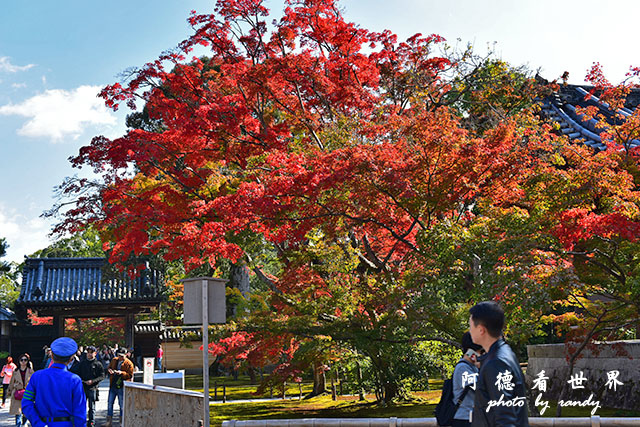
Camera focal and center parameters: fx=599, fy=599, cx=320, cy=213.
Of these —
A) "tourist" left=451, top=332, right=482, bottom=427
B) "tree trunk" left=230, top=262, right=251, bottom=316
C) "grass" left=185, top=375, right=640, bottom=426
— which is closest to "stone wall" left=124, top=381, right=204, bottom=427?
"tourist" left=451, top=332, right=482, bottom=427

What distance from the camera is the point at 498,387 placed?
12.1ft

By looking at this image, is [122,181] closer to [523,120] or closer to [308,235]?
[308,235]

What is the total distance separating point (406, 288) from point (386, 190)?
193cm

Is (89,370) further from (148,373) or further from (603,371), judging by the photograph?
(603,371)

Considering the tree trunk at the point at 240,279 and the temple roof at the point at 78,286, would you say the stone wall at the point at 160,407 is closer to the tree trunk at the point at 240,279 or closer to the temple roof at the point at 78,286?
the temple roof at the point at 78,286

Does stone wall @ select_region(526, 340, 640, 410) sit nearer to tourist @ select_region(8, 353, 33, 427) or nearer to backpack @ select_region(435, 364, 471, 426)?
backpack @ select_region(435, 364, 471, 426)

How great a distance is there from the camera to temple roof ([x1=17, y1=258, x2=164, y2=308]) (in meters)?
28.4

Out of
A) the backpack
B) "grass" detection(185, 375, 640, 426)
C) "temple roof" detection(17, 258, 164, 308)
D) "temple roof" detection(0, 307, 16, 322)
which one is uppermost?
"temple roof" detection(17, 258, 164, 308)

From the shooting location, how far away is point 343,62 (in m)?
15.6

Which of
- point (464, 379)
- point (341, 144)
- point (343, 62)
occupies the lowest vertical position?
point (464, 379)

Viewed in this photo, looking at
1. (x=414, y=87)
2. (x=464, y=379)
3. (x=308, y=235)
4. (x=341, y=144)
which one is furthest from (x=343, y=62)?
(x=464, y=379)

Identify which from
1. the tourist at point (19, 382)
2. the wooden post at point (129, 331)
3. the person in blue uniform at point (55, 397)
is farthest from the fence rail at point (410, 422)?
the wooden post at point (129, 331)

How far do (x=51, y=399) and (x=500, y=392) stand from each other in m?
4.54

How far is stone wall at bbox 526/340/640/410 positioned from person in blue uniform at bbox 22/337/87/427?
9.82 meters
